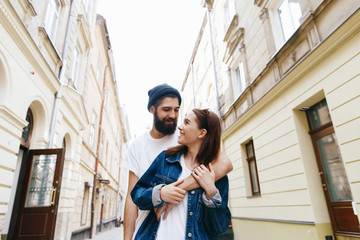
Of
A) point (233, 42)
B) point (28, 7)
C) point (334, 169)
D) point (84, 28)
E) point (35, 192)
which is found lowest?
point (35, 192)

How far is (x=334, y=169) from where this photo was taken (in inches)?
188

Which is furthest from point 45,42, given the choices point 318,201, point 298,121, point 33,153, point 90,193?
point 90,193

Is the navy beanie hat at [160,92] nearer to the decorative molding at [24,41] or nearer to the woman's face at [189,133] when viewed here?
the woman's face at [189,133]

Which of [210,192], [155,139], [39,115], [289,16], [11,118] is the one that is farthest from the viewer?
[39,115]

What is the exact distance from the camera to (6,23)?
13.6 ft

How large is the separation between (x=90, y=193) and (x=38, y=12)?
9850 millimetres

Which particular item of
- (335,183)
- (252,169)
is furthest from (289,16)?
(252,169)

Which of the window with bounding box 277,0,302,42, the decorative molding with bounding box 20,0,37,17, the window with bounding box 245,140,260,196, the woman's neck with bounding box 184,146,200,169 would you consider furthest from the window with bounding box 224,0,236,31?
the woman's neck with bounding box 184,146,200,169

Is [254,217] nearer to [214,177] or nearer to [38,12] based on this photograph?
[214,177]

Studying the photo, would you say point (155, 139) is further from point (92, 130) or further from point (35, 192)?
point (92, 130)

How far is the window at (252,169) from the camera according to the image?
785 cm

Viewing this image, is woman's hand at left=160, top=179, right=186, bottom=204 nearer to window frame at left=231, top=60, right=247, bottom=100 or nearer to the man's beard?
the man's beard

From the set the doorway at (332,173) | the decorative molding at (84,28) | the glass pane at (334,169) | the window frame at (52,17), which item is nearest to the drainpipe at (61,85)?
the window frame at (52,17)

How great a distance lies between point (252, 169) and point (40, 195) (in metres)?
6.42
